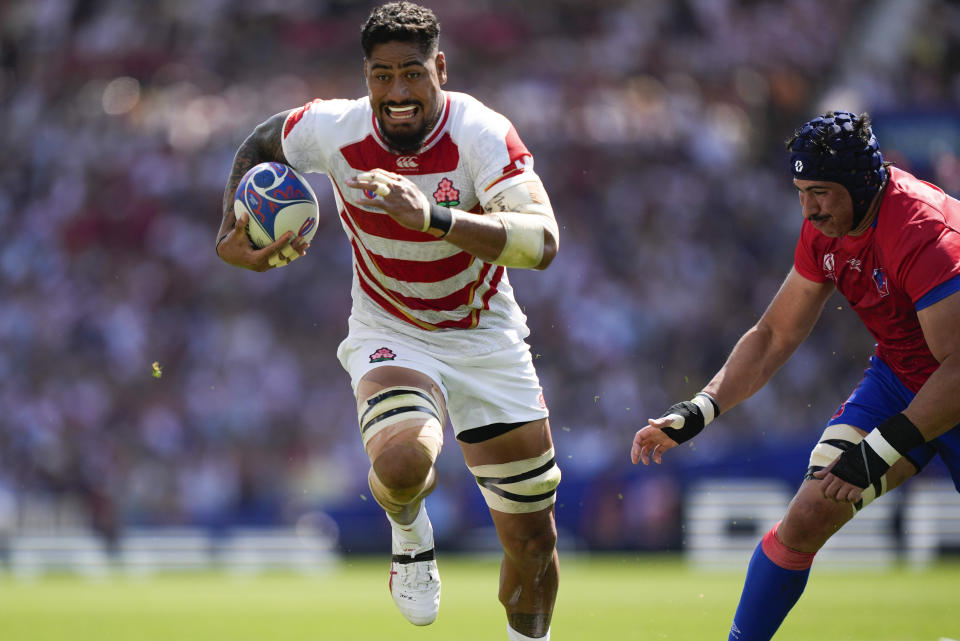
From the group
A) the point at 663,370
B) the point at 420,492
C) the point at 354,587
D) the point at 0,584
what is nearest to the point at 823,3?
the point at 663,370

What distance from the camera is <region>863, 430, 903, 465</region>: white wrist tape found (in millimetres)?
4809

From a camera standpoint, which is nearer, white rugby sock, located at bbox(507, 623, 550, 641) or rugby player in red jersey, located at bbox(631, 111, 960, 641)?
rugby player in red jersey, located at bbox(631, 111, 960, 641)

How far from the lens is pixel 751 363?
18.6ft

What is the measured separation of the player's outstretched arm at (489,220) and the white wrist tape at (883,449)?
4.81 ft

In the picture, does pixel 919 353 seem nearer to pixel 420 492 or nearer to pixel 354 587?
pixel 420 492

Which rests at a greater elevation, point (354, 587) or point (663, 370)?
point (663, 370)

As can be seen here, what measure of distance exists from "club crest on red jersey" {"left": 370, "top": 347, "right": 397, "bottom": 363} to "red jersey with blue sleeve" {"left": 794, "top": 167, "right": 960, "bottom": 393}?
1.88 meters

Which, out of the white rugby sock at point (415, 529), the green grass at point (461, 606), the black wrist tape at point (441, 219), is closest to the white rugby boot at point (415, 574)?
the white rugby sock at point (415, 529)

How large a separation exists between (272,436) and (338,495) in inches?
56.9

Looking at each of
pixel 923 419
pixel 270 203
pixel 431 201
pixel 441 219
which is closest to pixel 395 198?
pixel 441 219

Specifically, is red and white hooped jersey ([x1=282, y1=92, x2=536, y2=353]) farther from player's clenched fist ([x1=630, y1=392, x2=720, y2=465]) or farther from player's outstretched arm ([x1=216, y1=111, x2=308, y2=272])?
player's clenched fist ([x1=630, y1=392, x2=720, y2=465])

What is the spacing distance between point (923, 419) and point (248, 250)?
2934 millimetres

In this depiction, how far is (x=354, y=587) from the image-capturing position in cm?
1160

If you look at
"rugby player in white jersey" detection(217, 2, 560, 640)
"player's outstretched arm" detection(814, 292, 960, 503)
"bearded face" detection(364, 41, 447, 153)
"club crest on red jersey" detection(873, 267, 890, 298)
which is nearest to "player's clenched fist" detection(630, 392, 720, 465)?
"rugby player in white jersey" detection(217, 2, 560, 640)
